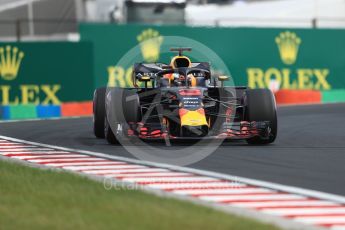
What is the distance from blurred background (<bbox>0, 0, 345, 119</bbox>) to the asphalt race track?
318 cm

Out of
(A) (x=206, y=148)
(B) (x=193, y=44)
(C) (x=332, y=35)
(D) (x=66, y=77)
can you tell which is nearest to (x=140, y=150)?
(A) (x=206, y=148)

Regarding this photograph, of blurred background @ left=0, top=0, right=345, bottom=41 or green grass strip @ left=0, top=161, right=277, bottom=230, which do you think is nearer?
green grass strip @ left=0, top=161, right=277, bottom=230

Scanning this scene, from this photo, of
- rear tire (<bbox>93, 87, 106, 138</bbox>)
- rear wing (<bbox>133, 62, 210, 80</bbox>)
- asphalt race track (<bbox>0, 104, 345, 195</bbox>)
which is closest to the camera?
asphalt race track (<bbox>0, 104, 345, 195</bbox>)

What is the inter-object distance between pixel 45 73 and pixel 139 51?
354 centimetres

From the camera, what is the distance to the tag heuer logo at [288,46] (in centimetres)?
2894

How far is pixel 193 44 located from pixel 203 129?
1310 centimetres

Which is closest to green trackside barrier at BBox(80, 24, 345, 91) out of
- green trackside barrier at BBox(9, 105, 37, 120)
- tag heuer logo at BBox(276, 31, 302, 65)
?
tag heuer logo at BBox(276, 31, 302, 65)

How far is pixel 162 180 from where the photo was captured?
10.5m

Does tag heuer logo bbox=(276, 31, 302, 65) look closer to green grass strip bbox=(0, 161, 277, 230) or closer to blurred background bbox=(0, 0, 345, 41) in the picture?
blurred background bbox=(0, 0, 345, 41)

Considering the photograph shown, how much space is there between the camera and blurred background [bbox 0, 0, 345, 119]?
2414cm

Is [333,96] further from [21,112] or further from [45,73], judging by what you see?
[21,112]

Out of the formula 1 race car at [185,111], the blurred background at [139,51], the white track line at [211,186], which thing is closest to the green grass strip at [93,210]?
the white track line at [211,186]

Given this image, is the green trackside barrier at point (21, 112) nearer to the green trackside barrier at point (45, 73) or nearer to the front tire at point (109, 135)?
the green trackside barrier at point (45, 73)

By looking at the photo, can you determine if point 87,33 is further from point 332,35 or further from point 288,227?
point 288,227
